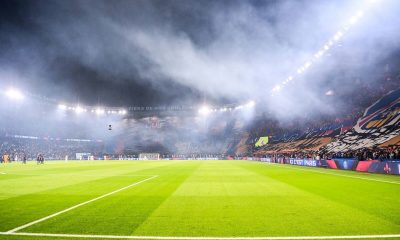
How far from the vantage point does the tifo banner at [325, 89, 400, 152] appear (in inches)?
1415

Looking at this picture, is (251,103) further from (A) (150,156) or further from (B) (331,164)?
(B) (331,164)

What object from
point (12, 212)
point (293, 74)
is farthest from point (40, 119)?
point (12, 212)

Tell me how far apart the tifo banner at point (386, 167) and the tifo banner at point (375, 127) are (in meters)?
13.3

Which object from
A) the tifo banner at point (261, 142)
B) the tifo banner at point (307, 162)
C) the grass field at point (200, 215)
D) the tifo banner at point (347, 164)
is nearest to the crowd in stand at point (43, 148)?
the tifo banner at point (261, 142)

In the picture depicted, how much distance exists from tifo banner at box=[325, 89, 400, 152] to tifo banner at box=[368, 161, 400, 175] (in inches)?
522

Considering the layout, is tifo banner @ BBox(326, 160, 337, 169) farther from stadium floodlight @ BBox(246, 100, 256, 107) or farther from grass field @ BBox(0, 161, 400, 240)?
stadium floodlight @ BBox(246, 100, 256, 107)

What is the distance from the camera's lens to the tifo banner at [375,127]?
3594 cm

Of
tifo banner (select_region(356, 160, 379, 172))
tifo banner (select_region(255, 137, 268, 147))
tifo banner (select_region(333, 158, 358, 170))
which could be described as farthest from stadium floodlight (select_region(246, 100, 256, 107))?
tifo banner (select_region(356, 160, 379, 172))

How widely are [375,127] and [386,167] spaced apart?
63.9 ft

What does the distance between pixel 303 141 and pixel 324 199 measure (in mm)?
49029

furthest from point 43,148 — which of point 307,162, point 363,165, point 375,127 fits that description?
point 363,165

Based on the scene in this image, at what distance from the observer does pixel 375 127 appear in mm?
39094

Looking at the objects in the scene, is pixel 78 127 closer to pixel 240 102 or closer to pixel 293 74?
pixel 240 102

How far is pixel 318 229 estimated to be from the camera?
6.22 metres
